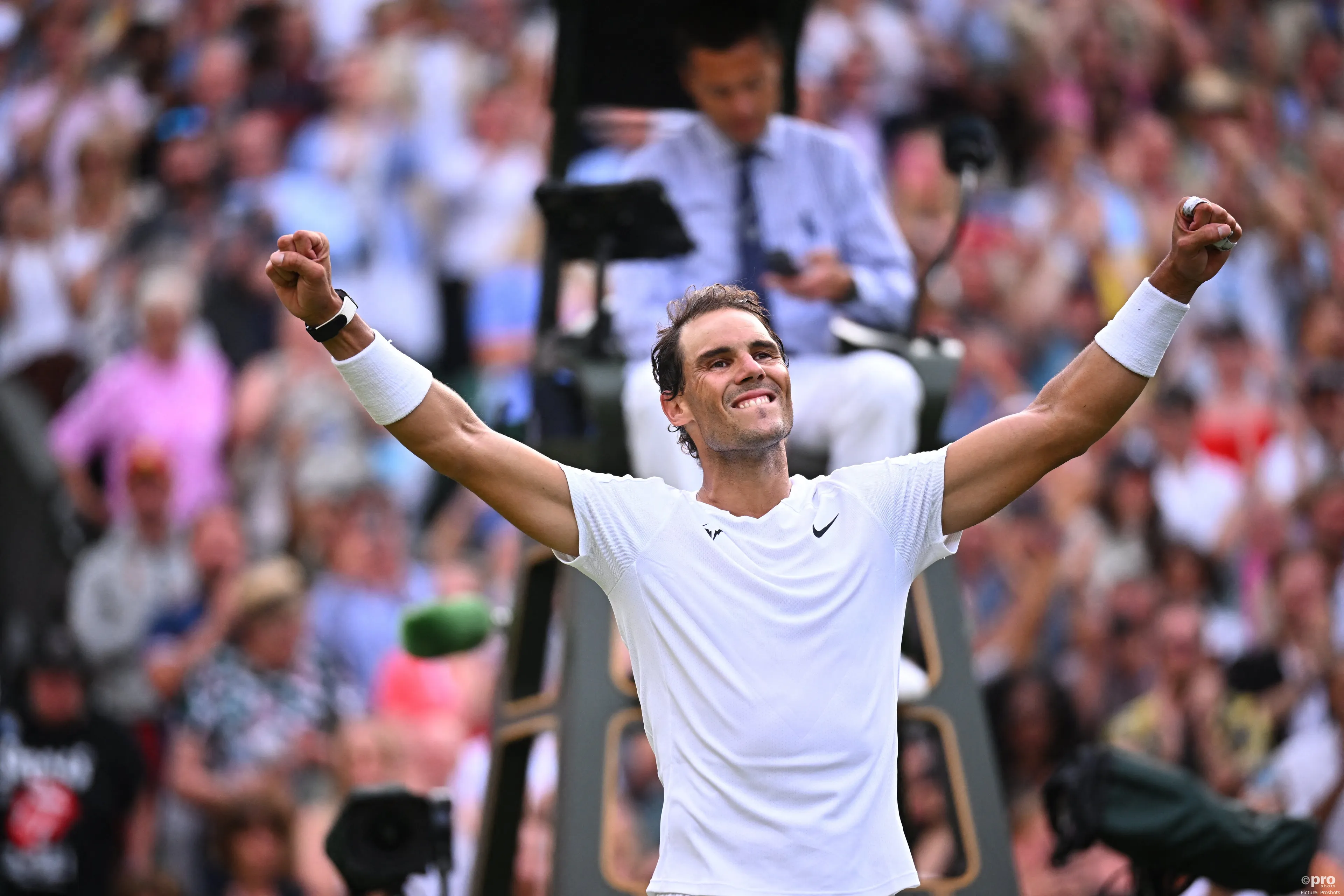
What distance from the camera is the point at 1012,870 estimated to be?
4090mm

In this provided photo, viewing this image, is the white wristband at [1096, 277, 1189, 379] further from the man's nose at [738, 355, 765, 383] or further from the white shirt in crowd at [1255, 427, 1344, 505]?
the white shirt in crowd at [1255, 427, 1344, 505]

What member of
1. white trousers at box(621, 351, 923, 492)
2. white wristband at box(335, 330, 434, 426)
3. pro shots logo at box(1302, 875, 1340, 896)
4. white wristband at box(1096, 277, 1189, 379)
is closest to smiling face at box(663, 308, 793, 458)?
white wristband at box(335, 330, 434, 426)

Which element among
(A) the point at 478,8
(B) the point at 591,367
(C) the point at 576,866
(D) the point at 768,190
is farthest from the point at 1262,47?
(C) the point at 576,866

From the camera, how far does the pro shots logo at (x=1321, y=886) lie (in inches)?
192

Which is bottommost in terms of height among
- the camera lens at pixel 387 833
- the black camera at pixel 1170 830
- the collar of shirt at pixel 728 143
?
the black camera at pixel 1170 830

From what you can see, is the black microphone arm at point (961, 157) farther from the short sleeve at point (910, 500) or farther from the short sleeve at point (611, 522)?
the short sleeve at point (611, 522)

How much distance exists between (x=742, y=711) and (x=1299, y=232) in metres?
8.45

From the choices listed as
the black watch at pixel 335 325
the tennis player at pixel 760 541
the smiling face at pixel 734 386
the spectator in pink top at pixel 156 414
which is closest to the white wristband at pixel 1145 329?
the tennis player at pixel 760 541

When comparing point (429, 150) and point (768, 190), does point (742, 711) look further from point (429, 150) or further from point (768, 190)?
point (429, 150)

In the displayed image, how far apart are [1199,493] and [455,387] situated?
3.61m

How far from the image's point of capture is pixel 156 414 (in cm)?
801

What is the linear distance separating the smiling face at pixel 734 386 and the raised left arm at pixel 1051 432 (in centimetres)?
35

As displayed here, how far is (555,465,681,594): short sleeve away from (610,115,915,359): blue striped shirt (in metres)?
1.59

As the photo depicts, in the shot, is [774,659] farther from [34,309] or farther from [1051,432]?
[34,309]
